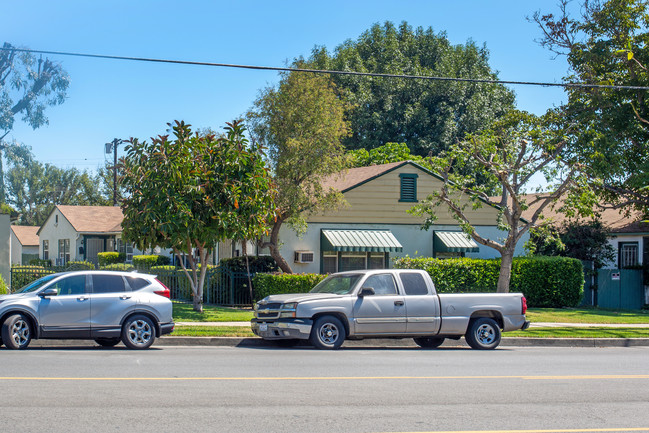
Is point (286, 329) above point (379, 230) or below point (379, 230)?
below

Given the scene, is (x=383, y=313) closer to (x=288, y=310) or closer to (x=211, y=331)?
(x=288, y=310)

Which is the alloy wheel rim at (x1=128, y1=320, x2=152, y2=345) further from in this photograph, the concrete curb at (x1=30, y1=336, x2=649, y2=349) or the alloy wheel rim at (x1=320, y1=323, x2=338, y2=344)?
the alloy wheel rim at (x1=320, y1=323, x2=338, y2=344)

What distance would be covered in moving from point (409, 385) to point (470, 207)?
21.2 meters

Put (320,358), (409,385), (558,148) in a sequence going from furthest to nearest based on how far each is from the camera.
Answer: (558,148), (320,358), (409,385)

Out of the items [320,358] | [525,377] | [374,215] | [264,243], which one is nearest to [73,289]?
[320,358]

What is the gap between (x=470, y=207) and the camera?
30.9m

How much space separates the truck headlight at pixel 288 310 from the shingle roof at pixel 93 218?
26377mm

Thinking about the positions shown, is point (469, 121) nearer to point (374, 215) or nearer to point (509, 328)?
point (374, 215)

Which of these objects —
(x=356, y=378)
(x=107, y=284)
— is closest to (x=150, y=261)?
(x=107, y=284)

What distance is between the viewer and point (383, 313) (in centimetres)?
1543

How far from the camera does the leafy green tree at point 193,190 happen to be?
20.6 m

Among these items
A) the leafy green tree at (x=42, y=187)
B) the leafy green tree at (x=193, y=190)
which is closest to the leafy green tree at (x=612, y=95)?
the leafy green tree at (x=193, y=190)

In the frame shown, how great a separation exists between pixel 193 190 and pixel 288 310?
22.6 ft

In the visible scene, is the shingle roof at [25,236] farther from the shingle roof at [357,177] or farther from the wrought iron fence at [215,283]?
the shingle roof at [357,177]
